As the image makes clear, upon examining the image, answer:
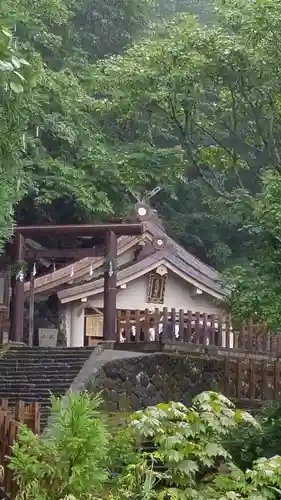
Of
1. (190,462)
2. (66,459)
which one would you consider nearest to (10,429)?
(66,459)

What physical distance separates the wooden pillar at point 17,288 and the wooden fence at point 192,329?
99.2 inches

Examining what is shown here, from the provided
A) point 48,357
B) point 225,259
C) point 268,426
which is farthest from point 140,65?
point 225,259

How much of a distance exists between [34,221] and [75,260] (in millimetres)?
2767

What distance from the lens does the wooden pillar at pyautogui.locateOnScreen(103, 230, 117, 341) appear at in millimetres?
17375

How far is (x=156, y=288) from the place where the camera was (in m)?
22.0

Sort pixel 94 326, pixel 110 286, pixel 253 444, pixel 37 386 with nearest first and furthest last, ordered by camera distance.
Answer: pixel 253 444, pixel 37 386, pixel 110 286, pixel 94 326

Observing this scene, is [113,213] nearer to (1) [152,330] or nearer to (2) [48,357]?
(1) [152,330]

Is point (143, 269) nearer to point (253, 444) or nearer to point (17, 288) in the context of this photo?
point (17, 288)

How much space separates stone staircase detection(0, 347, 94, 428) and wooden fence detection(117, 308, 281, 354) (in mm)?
1936

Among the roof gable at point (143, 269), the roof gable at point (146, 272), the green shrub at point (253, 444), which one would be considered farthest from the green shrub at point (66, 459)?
the roof gable at point (146, 272)

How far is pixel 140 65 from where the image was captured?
47.2 ft

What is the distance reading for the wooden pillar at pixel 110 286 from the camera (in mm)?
17375

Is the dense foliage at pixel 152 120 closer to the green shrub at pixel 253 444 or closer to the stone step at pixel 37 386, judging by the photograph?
the green shrub at pixel 253 444

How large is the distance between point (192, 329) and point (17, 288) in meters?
4.56
